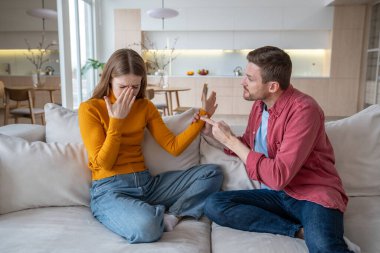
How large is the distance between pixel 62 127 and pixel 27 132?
20 centimetres

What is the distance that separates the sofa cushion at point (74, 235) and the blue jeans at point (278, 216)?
13 cm

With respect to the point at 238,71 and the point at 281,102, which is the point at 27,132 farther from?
the point at 238,71

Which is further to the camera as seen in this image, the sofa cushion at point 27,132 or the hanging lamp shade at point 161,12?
the hanging lamp shade at point 161,12

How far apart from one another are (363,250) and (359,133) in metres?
0.66

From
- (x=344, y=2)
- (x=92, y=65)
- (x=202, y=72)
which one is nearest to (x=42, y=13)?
(x=92, y=65)

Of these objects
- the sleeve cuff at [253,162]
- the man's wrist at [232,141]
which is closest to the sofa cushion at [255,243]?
the sleeve cuff at [253,162]

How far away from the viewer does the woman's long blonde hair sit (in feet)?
5.58

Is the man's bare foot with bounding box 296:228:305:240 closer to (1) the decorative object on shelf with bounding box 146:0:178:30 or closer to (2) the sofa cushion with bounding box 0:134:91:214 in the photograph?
(2) the sofa cushion with bounding box 0:134:91:214

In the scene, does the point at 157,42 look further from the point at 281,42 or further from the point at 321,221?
the point at 321,221

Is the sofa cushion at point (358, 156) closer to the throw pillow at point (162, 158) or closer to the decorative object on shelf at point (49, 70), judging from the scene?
the throw pillow at point (162, 158)

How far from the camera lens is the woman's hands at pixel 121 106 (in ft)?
5.25

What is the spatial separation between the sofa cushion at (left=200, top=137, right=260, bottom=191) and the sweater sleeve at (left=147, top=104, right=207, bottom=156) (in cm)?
13

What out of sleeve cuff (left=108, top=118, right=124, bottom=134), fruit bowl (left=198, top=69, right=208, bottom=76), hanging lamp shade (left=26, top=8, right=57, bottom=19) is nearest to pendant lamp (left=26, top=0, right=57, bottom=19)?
hanging lamp shade (left=26, top=8, right=57, bottom=19)

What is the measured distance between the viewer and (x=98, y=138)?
164 centimetres
